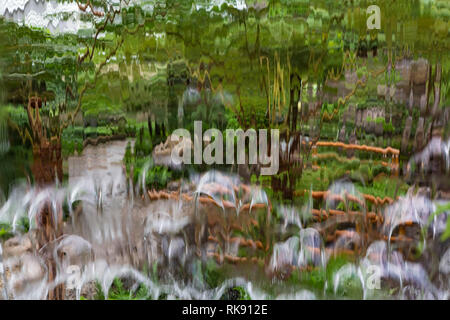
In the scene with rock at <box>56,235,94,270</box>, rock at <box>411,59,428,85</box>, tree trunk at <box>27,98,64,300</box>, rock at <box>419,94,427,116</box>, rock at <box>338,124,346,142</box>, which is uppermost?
rock at <box>411,59,428,85</box>

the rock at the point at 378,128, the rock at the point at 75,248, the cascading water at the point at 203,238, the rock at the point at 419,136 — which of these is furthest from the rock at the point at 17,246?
the rock at the point at 419,136

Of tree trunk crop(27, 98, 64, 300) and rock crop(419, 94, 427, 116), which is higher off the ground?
rock crop(419, 94, 427, 116)

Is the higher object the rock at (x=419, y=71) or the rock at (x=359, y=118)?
the rock at (x=419, y=71)

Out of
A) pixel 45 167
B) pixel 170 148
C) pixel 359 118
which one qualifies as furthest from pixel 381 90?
pixel 45 167

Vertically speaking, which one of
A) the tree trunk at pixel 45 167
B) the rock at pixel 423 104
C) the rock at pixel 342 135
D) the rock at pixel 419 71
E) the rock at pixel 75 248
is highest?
the rock at pixel 419 71

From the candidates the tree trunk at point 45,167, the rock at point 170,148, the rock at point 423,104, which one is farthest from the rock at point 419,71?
the tree trunk at point 45,167

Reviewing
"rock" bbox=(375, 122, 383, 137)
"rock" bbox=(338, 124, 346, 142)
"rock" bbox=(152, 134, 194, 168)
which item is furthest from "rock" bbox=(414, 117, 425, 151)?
"rock" bbox=(152, 134, 194, 168)

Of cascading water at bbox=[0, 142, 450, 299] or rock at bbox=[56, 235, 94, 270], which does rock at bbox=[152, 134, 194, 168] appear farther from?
rock at bbox=[56, 235, 94, 270]

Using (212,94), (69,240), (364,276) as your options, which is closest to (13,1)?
(212,94)

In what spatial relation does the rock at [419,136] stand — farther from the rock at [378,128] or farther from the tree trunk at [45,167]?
the tree trunk at [45,167]

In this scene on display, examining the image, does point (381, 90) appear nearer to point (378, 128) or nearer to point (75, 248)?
point (378, 128)

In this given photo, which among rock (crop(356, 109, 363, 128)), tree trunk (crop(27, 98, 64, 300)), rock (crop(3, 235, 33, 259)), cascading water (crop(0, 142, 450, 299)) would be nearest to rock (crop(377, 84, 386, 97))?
rock (crop(356, 109, 363, 128))

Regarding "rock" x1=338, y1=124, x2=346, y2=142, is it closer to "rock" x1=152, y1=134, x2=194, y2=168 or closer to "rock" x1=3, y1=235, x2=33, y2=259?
"rock" x1=152, y1=134, x2=194, y2=168

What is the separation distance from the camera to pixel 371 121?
1.24 meters
